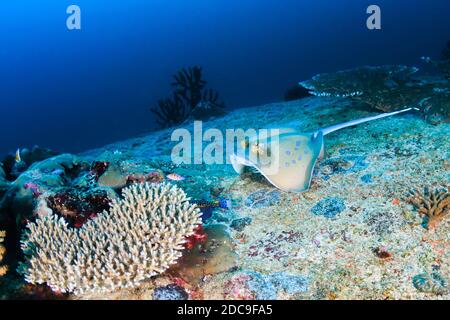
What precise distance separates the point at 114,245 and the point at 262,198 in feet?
7.43

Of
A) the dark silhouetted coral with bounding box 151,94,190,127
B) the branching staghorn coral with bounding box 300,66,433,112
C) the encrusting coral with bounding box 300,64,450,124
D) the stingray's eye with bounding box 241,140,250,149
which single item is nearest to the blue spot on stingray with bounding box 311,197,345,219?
the stingray's eye with bounding box 241,140,250,149

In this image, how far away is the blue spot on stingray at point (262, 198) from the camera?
4539 mm

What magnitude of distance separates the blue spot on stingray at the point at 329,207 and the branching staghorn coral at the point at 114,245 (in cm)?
165

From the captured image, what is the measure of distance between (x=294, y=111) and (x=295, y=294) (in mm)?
7148

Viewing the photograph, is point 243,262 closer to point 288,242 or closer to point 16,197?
point 288,242

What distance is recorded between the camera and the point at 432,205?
366 centimetres

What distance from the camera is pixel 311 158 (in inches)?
174

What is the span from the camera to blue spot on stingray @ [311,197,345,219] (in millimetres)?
4059

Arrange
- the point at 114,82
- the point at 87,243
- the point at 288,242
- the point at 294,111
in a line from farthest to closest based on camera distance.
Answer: the point at 114,82, the point at 294,111, the point at 288,242, the point at 87,243

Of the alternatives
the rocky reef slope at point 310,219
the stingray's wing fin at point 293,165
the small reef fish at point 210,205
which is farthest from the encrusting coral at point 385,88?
the small reef fish at point 210,205

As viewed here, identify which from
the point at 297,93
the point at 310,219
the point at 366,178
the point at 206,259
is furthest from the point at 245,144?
the point at 297,93

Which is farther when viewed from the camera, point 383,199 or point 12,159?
point 12,159
